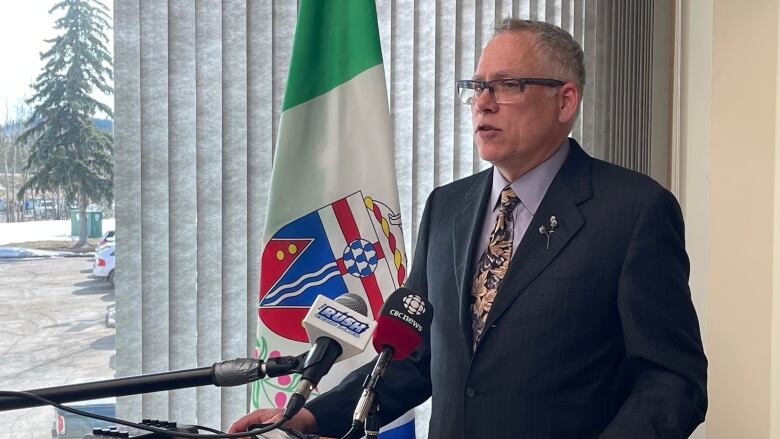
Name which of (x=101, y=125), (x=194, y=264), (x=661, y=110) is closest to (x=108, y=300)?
(x=194, y=264)

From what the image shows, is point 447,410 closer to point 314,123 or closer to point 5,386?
point 314,123

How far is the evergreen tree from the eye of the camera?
2598 millimetres

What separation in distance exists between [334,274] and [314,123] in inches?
18.1

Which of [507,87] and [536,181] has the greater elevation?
[507,87]

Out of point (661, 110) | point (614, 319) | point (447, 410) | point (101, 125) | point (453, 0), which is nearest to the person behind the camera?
point (614, 319)

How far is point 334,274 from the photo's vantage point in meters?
2.51

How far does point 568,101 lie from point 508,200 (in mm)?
231

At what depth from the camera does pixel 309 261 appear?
8.19 ft

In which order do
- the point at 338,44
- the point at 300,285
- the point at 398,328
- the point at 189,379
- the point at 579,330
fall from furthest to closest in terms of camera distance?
the point at 338,44
the point at 300,285
the point at 579,330
the point at 398,328
the point at 189,379

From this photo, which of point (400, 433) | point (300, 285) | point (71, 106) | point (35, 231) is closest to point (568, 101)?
point (300, 285)

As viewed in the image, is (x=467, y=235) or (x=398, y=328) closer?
(x=398, y=328)

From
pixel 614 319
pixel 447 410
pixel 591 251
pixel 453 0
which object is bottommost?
pixel 447 410

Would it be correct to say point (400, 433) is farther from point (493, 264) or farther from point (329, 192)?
point (493, 264)

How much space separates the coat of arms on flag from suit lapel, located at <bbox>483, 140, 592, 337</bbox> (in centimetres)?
100
